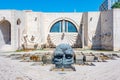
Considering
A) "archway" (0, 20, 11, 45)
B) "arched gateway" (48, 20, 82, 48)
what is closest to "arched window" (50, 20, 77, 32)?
"arched gateway" (48, 20, 82, 48)

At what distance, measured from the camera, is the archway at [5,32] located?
72.6ft

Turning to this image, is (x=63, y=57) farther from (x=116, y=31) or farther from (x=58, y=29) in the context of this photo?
(x=58, y=29)

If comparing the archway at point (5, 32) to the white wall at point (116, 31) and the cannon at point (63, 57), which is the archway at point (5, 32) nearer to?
the white wall at point (116, 31)

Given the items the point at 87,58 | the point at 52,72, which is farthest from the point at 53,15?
the point at 52,72

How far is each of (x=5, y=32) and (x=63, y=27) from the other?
5.87m

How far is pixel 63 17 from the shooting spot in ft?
80.4

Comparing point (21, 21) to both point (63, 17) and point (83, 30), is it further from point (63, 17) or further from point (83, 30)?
point (83, 30)

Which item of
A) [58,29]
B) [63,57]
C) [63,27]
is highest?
[63,27]

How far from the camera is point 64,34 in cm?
2438

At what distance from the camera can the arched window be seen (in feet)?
81.1

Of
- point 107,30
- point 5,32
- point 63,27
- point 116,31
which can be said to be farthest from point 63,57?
point 63,27

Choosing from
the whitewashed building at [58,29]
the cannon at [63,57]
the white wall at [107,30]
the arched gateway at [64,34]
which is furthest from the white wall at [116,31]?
the cannon at [63,57]

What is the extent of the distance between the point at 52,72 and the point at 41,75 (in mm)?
762

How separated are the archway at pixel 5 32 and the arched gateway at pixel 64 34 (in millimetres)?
4028
